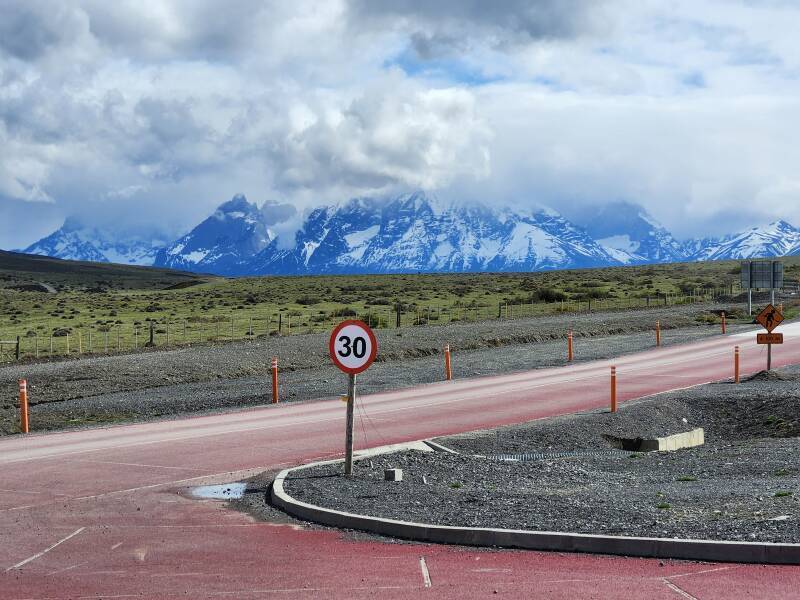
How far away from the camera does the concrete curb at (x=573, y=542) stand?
899 cm

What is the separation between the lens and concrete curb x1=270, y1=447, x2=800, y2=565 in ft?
29.5

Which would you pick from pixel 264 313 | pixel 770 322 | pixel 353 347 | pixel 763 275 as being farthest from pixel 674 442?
pixel 264 313

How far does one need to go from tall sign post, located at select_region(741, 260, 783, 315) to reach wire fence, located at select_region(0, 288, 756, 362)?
1474 cm

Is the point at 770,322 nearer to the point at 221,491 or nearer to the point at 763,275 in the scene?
the point at 221,491

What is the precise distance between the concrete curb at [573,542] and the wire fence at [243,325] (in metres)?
33.2

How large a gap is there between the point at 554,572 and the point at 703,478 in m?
5.45

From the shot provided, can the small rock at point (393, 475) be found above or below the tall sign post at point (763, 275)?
below

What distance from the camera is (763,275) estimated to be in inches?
2117

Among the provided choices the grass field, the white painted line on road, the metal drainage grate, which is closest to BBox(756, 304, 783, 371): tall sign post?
the metal drainage grate

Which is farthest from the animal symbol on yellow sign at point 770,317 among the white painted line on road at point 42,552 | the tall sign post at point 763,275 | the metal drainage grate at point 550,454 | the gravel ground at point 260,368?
the tall sign post at point 763,275

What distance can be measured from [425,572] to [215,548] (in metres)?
2.35

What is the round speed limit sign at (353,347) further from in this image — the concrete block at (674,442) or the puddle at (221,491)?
the concrete block at (674,442)

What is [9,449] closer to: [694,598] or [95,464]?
[95,464]

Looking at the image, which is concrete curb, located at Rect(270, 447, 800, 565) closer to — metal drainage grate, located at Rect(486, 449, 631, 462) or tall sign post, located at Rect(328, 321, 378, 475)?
tall sign post, located at Rect(328, 321, 378, 475)
